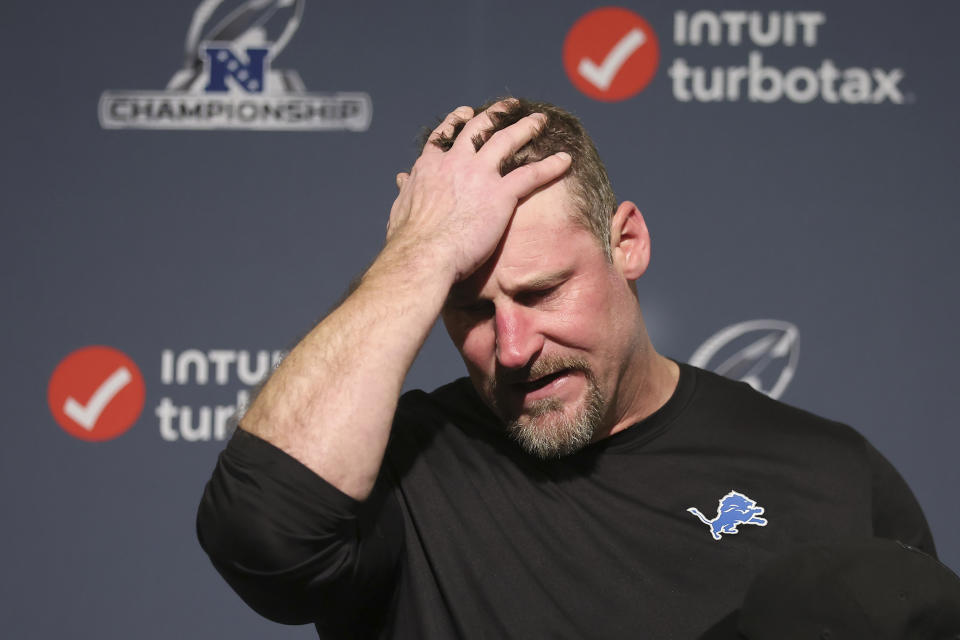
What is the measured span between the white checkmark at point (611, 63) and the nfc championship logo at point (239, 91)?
1.27 feet

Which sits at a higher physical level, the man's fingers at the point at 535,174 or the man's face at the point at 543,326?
the man's fingers at the point at 535,174

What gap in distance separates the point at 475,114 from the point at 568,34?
84cm

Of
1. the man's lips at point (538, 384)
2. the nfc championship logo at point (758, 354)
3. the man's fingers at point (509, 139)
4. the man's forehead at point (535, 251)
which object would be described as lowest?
the nfc championship logo at point (758, 354)

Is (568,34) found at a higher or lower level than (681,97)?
higher

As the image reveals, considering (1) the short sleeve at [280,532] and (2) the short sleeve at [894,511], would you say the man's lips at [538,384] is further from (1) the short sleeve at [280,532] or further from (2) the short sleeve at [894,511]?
(2) the short sleeve at [894,511]

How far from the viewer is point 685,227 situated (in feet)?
5.84

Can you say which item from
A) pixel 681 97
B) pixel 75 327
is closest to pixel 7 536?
pixel 75 327

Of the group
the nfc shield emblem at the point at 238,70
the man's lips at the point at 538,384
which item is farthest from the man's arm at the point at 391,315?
the nfc shield emblem at the point at 238,70

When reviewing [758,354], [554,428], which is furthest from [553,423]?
[758,354]

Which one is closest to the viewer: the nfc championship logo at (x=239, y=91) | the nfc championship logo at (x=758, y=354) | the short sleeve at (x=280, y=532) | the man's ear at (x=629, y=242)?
the short sleeve at (x=280, y=532)

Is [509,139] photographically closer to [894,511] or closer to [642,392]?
[642,392]

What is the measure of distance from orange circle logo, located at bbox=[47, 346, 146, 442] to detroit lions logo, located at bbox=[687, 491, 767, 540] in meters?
1.12

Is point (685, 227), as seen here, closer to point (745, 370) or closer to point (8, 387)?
point (745, 370)

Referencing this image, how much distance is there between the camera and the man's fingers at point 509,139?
3.20 ft
